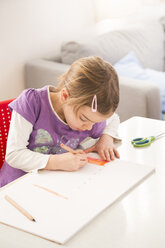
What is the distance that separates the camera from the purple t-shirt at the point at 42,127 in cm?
135

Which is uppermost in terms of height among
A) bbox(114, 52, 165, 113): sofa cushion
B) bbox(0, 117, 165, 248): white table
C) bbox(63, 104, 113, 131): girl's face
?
bbox(63, 104, 113, 131): girl's face

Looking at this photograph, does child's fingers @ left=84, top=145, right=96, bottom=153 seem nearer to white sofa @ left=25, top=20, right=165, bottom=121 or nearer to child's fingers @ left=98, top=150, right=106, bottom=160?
child's fingers @ left=98, top=150, right=106, bottom=160

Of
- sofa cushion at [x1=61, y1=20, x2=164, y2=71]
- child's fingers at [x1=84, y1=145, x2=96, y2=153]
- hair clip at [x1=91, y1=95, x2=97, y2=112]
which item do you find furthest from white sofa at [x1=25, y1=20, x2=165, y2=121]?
hair clip at [x1=91, y1=95, x2=97, y2=112]

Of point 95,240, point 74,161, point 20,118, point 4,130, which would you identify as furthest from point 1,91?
point 95,240

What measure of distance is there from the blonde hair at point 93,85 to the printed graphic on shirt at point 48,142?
18 cm

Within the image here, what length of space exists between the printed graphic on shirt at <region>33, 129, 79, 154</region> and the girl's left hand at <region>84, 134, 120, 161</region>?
0.27 feet

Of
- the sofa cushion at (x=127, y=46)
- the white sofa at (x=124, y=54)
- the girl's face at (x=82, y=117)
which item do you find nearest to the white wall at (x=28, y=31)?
the white sofa at (x=124, y=54)

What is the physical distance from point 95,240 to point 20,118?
549mm

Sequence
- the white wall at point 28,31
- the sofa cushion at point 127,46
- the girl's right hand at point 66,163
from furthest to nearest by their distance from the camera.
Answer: the sofa cushion at point 127,46, the white wall at point 28,31, the girl's right hand at point 66,163

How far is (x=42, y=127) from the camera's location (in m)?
1.38

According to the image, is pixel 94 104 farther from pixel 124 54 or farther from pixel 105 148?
pixel 124 54

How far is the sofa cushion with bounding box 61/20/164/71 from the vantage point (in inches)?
109

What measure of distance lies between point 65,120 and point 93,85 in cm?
23

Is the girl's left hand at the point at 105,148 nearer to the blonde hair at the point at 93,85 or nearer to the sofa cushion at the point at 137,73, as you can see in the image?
the blonde hair at the point at 93,85
